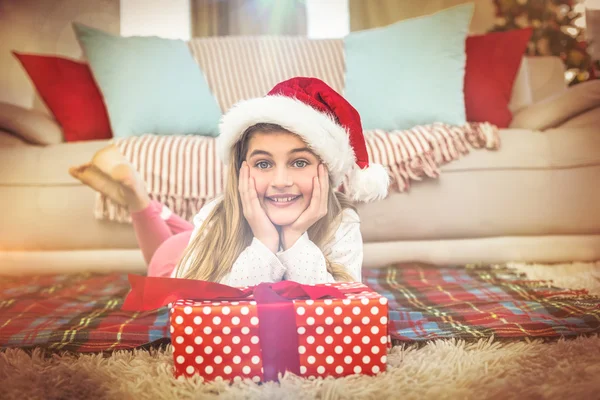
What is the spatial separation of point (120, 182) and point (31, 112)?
54 cm

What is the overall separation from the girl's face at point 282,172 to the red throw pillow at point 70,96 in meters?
0.93

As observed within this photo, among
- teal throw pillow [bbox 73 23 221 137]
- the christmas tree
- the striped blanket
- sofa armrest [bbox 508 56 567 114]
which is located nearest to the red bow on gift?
the striped blanket

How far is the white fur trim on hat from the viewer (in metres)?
0.64

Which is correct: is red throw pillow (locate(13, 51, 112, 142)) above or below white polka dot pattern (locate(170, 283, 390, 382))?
above

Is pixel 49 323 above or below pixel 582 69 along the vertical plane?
below

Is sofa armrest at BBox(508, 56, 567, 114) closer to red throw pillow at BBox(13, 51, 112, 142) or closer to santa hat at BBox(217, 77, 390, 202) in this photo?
santa hat at BBox(217, 77, 390, 202)

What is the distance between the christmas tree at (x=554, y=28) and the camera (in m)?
1.84

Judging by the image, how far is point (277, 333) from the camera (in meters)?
0.56

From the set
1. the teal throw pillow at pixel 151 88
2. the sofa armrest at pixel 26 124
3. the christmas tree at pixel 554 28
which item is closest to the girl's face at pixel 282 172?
the teal throw pillow at pixel 151 88

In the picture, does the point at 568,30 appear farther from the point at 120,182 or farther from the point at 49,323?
the point at 49,323

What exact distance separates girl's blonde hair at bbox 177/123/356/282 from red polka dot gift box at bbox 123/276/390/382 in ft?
0.30

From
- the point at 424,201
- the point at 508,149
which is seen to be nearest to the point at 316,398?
the point at 424,201

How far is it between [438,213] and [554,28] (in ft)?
4.10

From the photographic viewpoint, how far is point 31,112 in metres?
1.32
